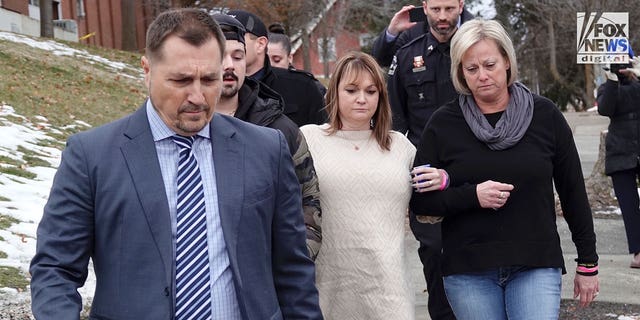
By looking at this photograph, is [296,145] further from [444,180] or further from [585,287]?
[585,287]

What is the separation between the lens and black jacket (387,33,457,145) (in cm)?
551

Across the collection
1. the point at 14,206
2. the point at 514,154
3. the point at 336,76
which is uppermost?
the point at 336,76

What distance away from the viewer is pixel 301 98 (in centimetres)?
558

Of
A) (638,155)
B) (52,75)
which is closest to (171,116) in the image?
(638,155)

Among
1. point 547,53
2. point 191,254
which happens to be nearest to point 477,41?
point 191,254

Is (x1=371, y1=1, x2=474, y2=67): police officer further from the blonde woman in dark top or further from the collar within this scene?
the collar

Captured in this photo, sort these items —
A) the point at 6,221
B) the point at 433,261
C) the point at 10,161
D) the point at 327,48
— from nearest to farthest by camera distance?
1. the point at 433,261
2. the point at 6,221
3. the point at 10,161
4. the point at 327,48

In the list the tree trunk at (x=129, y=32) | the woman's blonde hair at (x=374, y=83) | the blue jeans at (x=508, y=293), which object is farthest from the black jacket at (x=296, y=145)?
the tree trunk at (x=129, y=32)

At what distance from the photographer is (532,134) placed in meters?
4.12

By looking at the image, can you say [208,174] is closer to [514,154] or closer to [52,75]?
[514,154]

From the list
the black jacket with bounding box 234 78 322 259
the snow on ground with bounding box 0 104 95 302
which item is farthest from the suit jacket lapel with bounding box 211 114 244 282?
the snow on ground with bounding box 0 104 95 302

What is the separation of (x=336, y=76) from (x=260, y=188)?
190 centimetres

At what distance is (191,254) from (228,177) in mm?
247

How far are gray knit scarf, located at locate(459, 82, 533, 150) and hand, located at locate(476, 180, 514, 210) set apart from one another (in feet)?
0.63
